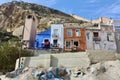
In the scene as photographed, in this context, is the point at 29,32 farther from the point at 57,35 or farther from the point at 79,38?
the point at 79,38

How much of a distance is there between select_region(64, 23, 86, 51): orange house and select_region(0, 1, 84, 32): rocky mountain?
27496 mm

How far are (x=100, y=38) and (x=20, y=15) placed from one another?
44.4 m

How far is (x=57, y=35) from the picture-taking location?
5503 cm

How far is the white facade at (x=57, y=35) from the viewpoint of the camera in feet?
179

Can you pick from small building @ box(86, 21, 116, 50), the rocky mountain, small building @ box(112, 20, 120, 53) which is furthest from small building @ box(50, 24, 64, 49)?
the rocky mountain

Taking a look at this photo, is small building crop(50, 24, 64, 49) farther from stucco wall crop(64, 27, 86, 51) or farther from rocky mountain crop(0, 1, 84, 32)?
rocky mountain crop(0, 1, 84, 32)

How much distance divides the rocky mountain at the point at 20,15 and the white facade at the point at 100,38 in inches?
1133

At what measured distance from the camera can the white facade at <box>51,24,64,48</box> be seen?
54.6m

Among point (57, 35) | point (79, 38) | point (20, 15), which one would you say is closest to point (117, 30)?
point (79, 38)

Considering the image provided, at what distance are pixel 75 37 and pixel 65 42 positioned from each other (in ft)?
7.65

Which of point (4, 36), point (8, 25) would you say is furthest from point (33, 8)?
point (4, 36)

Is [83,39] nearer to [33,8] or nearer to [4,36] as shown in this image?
[4,36]

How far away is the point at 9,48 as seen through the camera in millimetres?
44781

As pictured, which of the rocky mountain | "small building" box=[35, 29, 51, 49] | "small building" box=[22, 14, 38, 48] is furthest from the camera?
the rocky mountain
